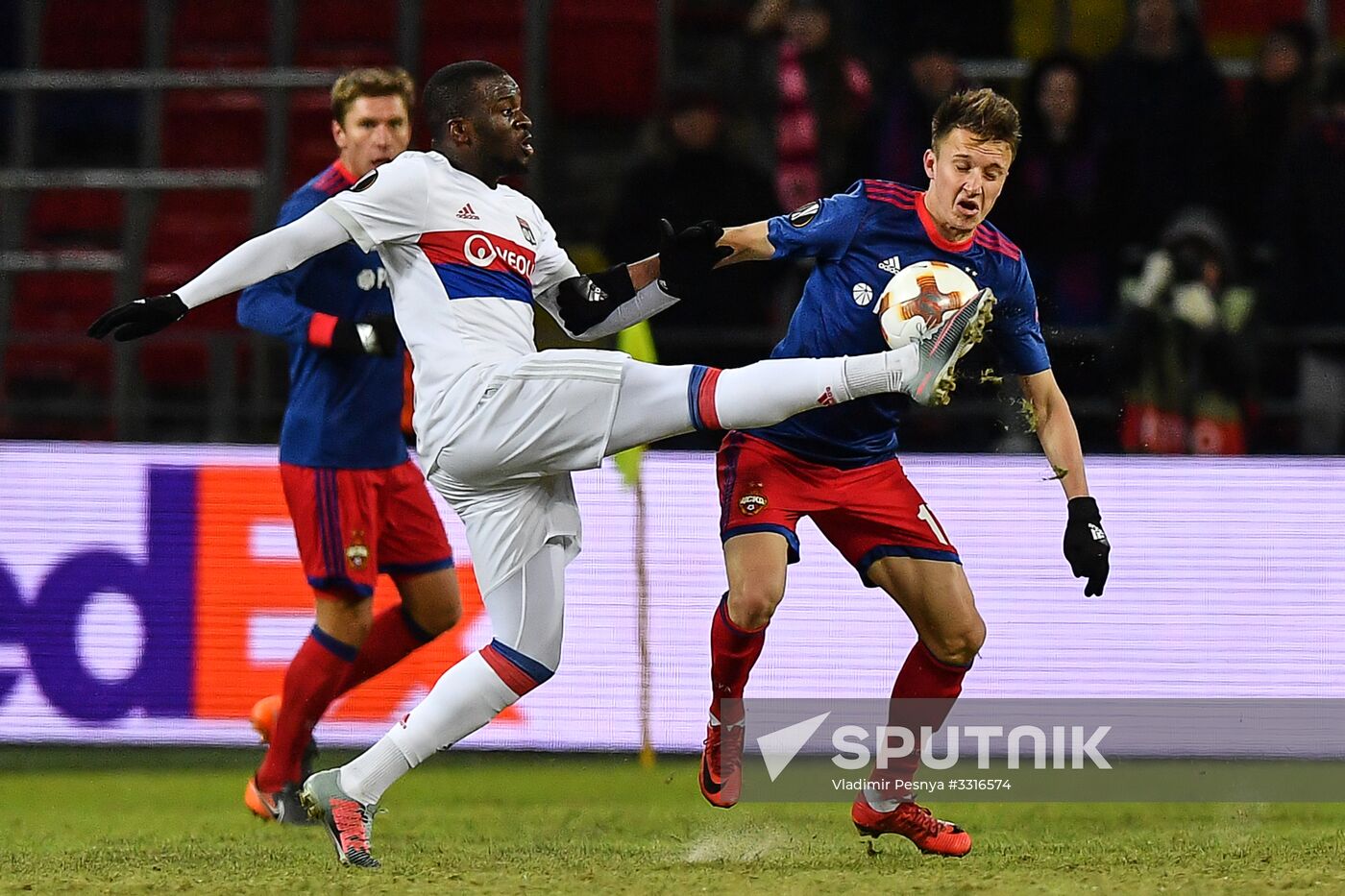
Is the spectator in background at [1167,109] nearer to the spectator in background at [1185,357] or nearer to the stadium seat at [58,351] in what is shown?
the spectator in background at [1185,357]

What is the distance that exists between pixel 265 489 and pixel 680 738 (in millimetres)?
1920

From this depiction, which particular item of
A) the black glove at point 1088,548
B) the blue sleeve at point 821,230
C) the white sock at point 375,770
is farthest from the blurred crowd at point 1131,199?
the white sock at point 375,770

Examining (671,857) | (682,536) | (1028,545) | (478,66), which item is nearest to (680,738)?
(682,536)

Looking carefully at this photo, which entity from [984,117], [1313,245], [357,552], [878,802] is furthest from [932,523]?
[1313,245]

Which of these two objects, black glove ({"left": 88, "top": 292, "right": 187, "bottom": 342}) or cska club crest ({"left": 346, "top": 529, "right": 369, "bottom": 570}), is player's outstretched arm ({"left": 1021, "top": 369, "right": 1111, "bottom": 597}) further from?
black glove ({"left": 88, "top": 292, "right": 187, "bottom": 342})

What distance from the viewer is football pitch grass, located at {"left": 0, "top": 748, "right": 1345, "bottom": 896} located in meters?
4.79

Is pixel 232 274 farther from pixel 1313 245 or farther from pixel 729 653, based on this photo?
pixel 1313 245

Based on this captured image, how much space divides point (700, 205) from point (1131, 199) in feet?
6.49

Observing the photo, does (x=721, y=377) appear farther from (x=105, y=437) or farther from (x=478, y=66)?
(x=105, y=437)

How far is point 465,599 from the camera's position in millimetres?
7402

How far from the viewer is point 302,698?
241 inches

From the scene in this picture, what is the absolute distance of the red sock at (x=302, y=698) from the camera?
612cm

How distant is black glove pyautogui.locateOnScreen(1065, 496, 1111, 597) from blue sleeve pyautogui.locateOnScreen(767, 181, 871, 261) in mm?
984

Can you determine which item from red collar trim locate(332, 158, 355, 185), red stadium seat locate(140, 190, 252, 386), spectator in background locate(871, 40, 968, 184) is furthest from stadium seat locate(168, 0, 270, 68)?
red collar trim locate(332, 158, 355, 185)
